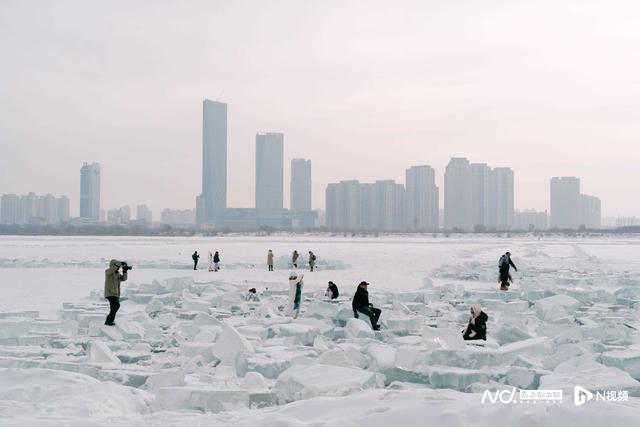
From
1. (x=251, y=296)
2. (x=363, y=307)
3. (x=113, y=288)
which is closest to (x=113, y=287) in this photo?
(x=113, y=288)

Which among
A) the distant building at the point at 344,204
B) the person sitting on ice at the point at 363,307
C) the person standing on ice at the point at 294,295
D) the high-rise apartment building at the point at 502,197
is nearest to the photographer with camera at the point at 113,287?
the person standing on ice at the point at 294,295

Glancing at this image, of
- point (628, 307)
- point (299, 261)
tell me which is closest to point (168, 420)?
point (628, 307)

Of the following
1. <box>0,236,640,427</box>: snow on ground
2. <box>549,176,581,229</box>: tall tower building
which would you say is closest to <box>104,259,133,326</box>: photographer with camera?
<box>0,236,640,427</box>: snow on ground

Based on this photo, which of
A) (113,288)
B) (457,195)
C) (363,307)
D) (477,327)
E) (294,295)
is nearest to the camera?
(477,327)

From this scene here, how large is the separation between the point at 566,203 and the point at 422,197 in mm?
45908

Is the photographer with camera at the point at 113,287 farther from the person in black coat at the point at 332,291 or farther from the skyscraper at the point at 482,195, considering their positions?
the skyscraper at the point at 482,195

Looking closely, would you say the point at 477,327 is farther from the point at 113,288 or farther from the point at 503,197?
the point at 503,197

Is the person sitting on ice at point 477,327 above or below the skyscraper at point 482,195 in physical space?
below

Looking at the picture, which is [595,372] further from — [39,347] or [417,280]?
[417,280]

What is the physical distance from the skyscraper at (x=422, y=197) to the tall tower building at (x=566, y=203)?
38.4 metres

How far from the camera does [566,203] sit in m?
184

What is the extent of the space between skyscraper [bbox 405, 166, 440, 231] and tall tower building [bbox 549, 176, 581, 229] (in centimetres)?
3838

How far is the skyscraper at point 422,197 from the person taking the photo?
174 m

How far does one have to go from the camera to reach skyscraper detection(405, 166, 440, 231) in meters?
174
